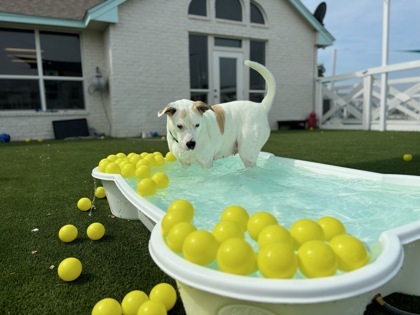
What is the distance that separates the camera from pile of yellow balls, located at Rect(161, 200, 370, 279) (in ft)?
3.41

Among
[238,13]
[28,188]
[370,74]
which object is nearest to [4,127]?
[28,188]

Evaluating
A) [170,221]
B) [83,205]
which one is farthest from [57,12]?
[170,221]

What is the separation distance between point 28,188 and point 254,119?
2.86 meters

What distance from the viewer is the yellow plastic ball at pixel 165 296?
1468 millimetres

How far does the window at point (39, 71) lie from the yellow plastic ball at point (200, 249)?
10072 millimetres

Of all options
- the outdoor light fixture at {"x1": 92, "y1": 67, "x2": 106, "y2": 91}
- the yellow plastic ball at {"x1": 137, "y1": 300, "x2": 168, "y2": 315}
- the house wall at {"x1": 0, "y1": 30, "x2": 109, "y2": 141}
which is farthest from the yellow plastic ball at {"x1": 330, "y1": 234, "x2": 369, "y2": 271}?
the house wall at {"x1": 0, "y1": 30, "x2": 109, "y2": 141}

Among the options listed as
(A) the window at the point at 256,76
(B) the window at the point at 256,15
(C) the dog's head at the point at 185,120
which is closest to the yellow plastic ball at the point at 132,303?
(C) the dog's head at the point at 185,120

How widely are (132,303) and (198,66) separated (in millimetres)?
10219

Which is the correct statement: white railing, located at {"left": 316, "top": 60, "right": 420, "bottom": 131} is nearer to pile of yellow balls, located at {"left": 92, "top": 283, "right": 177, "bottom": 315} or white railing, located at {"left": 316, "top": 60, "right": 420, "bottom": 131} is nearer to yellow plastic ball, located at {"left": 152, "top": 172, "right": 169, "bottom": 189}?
yellow plastic ball, located at {"left": 152, "top": 172, "right": 169, "bottom": 189}

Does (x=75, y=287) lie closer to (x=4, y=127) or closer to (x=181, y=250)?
(x=181, y=250)

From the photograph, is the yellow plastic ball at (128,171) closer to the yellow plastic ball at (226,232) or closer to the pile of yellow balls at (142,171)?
the pile of yellow balls at (142,171)

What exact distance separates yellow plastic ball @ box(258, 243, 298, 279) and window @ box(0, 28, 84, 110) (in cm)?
1030


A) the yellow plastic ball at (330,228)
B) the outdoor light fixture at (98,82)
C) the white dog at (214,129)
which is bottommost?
the yellow plastic ball at (330,228)

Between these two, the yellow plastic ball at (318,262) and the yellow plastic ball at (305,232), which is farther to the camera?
the yellow plastic ball at (305,232)
